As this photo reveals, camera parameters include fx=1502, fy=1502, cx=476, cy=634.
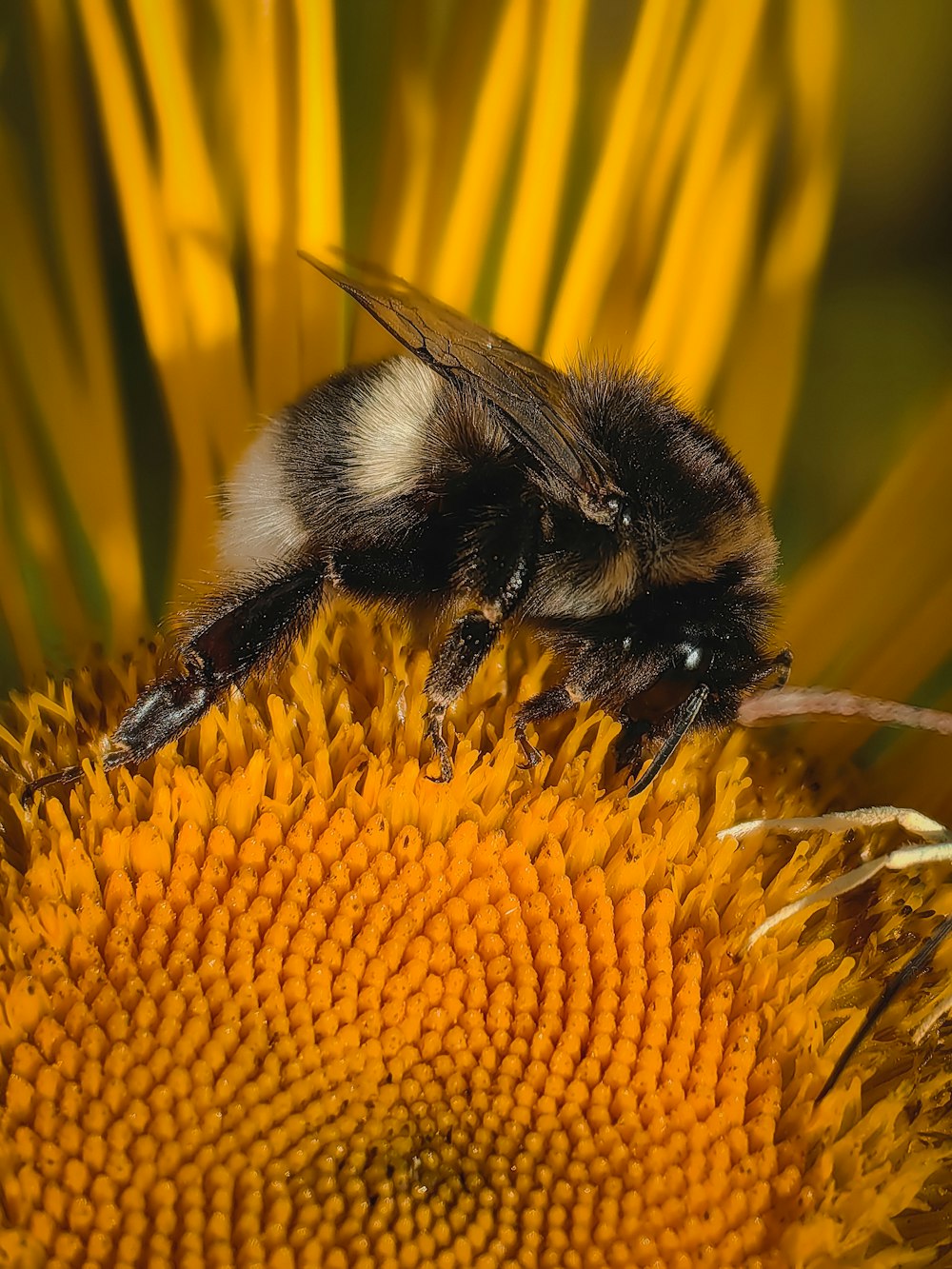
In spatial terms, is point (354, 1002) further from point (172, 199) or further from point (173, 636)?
point (172, 199)

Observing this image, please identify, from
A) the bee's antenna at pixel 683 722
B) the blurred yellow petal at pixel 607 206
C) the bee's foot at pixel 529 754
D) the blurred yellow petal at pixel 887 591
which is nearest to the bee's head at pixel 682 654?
the bee's antenna at pixel 683 722

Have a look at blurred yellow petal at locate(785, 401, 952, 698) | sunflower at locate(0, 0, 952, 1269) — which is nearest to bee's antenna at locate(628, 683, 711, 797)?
sunflower at locate(0, 0, 952, 1269)

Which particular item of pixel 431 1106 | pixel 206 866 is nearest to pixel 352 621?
pixel 206 866

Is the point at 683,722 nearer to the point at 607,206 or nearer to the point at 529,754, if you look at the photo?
the point at 529,754

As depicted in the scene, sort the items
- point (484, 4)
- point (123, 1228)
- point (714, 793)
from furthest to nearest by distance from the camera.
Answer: point (484, 4), point (714, 793), point (123, 1228)

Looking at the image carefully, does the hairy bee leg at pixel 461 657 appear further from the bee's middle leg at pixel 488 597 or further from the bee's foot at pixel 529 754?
the bee's foot at pixel 529 754

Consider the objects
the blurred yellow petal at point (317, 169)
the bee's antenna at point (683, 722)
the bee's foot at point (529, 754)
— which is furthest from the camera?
the blurred yellow petal at point (317, 169)

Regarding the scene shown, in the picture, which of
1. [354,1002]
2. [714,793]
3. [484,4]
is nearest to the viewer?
[354,1002]
